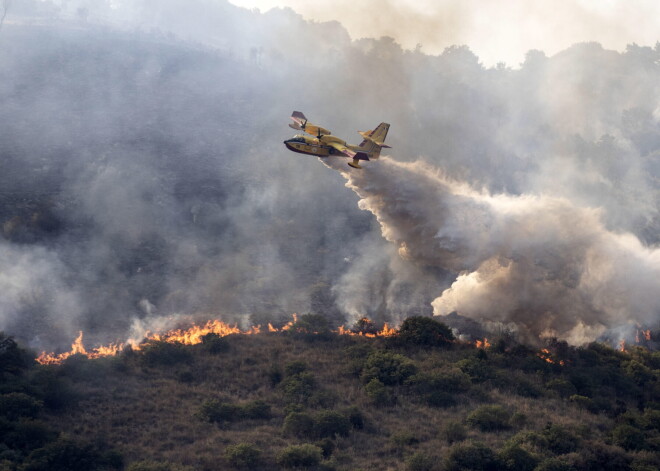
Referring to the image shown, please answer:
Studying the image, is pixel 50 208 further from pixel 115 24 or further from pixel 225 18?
pixel 225 18

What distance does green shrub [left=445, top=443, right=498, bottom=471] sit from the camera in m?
32.7

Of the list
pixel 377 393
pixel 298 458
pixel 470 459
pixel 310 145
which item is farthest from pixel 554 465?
pixel 310 145

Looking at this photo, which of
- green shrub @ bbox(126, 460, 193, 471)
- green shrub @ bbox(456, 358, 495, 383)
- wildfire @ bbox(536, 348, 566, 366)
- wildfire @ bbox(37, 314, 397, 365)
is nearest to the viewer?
green shrub @ bbox(126, 460, 193, 471)

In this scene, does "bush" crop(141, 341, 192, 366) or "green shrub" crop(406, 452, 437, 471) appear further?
"bush" crop(141, 341, 192, 366)

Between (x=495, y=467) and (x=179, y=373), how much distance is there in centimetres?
2120

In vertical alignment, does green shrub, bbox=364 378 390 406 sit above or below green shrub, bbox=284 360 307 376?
below

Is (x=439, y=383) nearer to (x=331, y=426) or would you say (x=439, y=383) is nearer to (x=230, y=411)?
(x=331, y=426)

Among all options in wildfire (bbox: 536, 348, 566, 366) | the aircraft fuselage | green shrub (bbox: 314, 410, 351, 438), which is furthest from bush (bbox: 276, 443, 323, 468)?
wildfire (bbox: 536, 348, 566, 366)

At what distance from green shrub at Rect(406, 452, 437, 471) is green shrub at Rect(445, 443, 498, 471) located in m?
0.77

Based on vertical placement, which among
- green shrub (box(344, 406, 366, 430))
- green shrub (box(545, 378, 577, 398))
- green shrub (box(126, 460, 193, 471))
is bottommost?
green shrub (box(126, 460, 193, 471))

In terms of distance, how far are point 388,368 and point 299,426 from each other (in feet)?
32.3

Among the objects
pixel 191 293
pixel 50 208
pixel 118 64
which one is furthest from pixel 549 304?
pixel 118 64

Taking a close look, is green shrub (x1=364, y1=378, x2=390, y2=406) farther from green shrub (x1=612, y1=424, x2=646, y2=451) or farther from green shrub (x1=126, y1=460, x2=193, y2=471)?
green shrub (x1=126, y1=460, x2=193, y2=471)

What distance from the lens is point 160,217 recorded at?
70.1 metres
